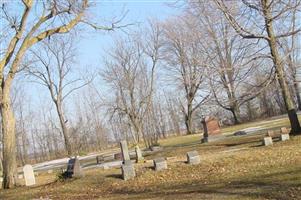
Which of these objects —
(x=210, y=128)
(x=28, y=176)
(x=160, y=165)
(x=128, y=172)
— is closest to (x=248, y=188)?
(x=160, y=165)

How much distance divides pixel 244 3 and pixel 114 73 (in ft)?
117

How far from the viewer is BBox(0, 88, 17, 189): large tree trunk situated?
18.7m

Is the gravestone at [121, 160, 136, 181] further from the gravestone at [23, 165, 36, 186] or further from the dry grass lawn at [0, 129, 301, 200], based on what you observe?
the gravestone at [23, 165, 36, 186]

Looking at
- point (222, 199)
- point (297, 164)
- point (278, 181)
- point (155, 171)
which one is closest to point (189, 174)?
point (155, 171)

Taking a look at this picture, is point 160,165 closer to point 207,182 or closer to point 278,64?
point 207,182

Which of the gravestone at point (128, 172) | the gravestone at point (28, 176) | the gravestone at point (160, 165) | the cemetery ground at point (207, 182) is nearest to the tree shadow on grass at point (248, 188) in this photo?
the cemetery ground at point (207, 182)

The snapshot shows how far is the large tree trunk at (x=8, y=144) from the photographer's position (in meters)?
18.7

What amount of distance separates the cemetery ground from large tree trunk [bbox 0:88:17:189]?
2.74ft

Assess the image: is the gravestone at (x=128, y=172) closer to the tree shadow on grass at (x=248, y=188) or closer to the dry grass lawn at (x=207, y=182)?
the dry grass lawn at (x=207, y=182)

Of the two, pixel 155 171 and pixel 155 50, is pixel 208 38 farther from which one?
pixel 155 50

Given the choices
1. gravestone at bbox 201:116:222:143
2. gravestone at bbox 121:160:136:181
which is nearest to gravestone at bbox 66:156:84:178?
gravestone at bbox 121:160:136:181

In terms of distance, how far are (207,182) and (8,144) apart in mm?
9191

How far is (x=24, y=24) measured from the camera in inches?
767

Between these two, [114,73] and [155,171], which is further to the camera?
[114,73]
